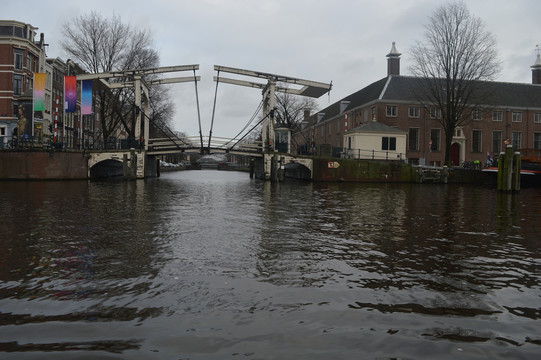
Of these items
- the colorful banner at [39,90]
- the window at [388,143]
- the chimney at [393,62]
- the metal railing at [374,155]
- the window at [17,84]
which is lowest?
the metal railing at [374,155]

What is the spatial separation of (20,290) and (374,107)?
4278 centimetres

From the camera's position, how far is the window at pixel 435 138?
144 ft

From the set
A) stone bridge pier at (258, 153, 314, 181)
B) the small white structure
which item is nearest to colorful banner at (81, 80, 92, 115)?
stone bridge pier at (258, 153, 314, 181)

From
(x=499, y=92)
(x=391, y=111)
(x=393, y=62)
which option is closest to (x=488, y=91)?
(x=499, y=92)

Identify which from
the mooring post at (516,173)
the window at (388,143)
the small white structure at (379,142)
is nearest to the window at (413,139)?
the small white structure at (379,142)

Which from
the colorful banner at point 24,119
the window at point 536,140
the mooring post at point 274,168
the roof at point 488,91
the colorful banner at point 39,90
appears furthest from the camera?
the window at point 536,140

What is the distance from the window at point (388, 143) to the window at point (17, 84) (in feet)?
108

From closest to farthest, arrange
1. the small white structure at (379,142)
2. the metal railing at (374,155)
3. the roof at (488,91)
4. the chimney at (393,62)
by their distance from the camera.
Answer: the metal railing at (374,155), the small white structure at (379,142), the roof at (488,91), the chimney at (393,62)

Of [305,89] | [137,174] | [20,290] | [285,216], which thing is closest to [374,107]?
[305,89]

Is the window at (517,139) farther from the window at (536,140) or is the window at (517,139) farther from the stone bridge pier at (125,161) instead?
the stone bridge pier at (125,161)

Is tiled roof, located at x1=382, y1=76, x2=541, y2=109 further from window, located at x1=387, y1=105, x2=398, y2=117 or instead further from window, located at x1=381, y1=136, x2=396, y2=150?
window, located at x1=381, y1=136, x2=396, y2=150

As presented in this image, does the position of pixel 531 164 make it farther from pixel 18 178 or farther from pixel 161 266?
pixel 18 178

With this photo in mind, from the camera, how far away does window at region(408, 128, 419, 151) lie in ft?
143

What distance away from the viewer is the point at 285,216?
11.0m
